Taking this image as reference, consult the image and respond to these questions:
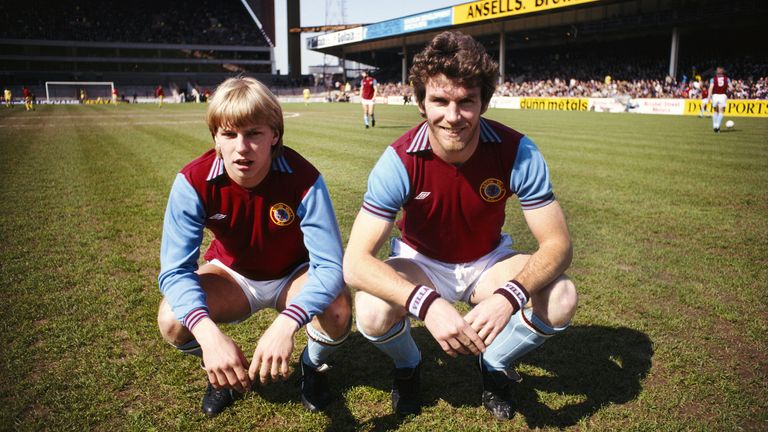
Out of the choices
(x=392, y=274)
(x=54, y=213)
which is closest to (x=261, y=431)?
(x=392, y=274)

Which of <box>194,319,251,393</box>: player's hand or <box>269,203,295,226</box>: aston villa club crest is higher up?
<box>269,203,295,226</box>: aston villa club crest

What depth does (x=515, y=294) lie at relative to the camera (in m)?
2.40

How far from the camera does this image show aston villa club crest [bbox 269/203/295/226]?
2766 mm

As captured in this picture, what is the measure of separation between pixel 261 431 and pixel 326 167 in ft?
25.7

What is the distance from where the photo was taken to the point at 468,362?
328 centimetres

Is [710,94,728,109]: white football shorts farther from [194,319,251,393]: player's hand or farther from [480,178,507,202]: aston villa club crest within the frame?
[194,319,251,393]: player's hand

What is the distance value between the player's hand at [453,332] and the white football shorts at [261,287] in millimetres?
1042

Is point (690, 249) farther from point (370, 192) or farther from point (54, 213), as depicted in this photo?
point (54, 213)

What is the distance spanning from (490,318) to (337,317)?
825 mm

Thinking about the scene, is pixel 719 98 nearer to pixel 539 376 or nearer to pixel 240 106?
pixel 539 376

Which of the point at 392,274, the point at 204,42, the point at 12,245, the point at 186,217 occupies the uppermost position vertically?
the point at 204,42

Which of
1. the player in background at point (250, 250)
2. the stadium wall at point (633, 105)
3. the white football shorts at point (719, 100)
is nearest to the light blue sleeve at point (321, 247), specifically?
the player in background at point (250, 250)

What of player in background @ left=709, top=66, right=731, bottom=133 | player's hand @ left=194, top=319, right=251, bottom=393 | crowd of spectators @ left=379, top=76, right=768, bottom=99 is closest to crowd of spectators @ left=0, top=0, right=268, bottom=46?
crowd of spectators @ left=379, top=76, right=768, bottom=99

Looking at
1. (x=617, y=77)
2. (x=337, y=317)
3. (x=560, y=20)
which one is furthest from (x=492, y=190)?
(x=560, y=20)
